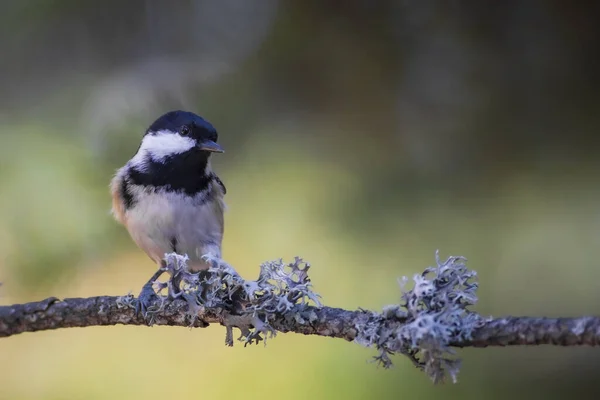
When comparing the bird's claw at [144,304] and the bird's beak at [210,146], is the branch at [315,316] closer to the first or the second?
the bird's claw at [144,304]

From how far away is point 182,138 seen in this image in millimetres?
1080

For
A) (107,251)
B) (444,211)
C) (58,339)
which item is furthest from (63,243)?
(444,211)

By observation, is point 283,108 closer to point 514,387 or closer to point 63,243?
point 63,243

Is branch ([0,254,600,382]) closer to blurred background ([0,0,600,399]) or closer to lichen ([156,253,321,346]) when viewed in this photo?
lichen ([156,253,321,346])

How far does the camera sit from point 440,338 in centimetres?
51

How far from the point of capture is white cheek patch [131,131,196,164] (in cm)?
107

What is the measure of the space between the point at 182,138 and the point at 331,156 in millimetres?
331

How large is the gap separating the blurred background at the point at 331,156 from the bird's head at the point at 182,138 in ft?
0.73

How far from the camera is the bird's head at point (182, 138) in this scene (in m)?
1.06

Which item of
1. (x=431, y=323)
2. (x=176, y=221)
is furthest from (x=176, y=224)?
(x=431, y=323)

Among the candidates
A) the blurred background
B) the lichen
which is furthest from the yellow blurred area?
the lichen

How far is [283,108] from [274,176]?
0.16 m

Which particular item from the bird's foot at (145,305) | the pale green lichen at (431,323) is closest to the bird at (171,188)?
the bird's foot at (145,305)

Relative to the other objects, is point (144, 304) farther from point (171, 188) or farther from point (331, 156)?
point (331, 156)
